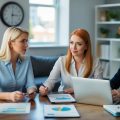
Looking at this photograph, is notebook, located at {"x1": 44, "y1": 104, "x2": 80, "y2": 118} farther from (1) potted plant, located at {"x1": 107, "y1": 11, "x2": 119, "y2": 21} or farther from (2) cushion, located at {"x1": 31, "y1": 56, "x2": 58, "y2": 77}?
(1) potted plant, located at {"x1": 107, "y1": 11, "x2": 119, "y2": 21}

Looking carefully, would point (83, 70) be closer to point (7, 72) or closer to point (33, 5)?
point (7, 72)

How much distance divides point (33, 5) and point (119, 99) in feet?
11.3

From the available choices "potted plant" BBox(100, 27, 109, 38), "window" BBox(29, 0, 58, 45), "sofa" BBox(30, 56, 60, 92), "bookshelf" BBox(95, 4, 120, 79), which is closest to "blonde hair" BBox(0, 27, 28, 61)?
"sofa" BBox(30, 56, 60, 92)

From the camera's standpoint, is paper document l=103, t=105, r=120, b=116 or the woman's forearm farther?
the woman's forearm

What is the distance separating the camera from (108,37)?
5645 millimetres

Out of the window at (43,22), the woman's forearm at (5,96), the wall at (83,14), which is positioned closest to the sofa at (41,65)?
the window at (43,22)

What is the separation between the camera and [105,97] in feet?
6.37

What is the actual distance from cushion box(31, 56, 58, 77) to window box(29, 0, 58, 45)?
1.70ft

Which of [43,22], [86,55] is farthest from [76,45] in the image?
[43,22]

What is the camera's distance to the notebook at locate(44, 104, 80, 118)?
1.72 metres

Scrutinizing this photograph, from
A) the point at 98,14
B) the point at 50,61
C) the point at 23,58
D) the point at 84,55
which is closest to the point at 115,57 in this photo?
the point at 98,14

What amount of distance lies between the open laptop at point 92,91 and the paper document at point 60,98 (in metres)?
0.08

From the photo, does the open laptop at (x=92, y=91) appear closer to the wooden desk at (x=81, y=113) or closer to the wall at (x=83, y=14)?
the wooden desk at (x=81, y=113)

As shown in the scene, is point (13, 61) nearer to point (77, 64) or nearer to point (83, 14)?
point (77, 64)
